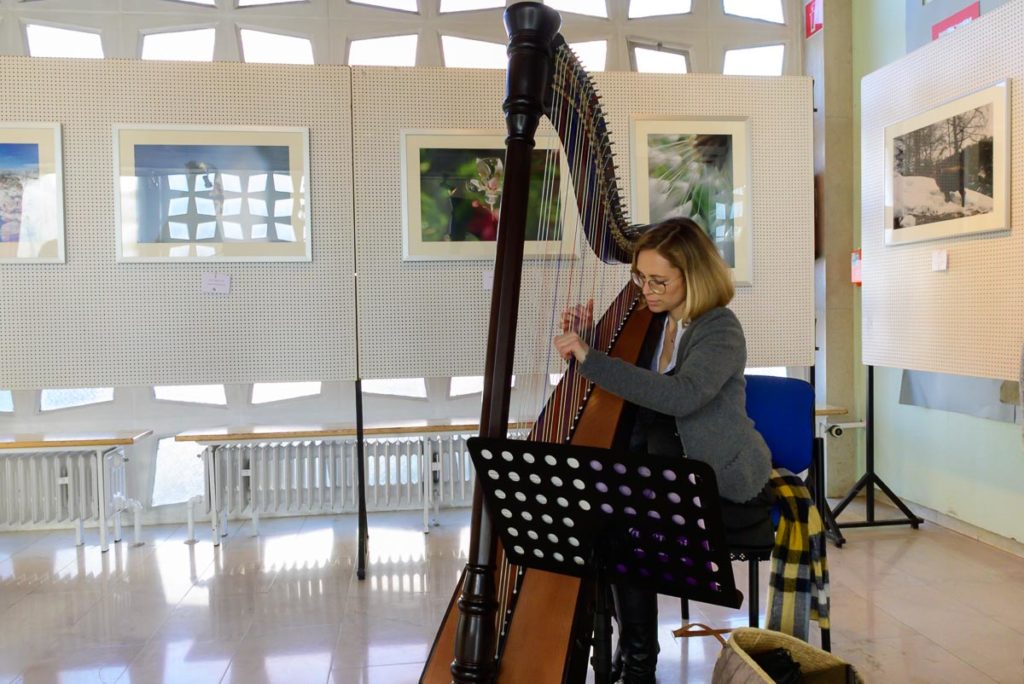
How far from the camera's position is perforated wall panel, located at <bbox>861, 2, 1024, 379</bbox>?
2.80 metres

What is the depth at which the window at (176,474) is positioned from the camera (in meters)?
4.23

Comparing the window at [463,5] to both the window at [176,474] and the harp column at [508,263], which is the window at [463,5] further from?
the harp column at [508,263]

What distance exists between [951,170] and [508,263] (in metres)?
2.77

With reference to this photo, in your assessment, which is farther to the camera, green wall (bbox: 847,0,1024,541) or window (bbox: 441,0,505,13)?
window (bbox: 441,0,505,13)

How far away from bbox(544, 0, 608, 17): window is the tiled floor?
10.4 ft

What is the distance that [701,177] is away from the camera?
11.2ft

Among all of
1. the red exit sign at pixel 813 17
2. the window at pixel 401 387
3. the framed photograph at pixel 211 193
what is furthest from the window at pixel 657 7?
the window at pixel 401 387

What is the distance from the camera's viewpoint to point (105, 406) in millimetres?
4191

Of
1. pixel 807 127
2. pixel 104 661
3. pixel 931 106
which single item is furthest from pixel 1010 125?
pixel 104 661

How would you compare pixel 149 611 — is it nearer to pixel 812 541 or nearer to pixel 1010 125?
pixel 812 541

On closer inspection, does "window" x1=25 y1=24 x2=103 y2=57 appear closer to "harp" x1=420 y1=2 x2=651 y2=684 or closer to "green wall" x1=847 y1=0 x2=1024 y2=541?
"harp" x1=420 y1=2 x2=651 y2=684

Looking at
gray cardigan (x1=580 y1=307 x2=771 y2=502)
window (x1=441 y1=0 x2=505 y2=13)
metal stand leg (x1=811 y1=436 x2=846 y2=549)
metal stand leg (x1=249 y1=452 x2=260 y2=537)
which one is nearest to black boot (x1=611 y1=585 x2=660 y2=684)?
gray cardigan (x1=580 y1=307 x2=771 y2=502)

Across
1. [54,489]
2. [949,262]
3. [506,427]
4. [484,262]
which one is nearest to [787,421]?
[506,427]

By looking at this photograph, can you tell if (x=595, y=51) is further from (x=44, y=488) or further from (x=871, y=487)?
(x=44, y=488)
